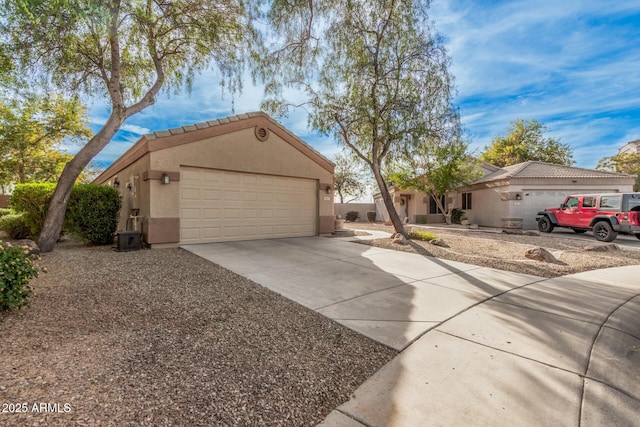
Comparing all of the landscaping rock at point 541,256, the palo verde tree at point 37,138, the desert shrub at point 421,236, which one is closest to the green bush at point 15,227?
the palo verde tree at point 37,138

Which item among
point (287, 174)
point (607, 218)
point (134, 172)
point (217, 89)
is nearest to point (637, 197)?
point (607, 218)

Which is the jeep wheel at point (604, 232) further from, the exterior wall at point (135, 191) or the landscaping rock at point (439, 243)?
the exterior wall at point (135, 191)

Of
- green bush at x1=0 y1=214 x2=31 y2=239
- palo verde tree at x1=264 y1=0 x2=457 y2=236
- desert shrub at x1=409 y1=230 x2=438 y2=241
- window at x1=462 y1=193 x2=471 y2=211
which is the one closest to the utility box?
green bush at x1=0 y1=214 x2=31 y2=239

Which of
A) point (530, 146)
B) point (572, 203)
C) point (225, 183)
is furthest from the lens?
point (530, 146)

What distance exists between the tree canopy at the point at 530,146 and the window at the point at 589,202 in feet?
57.2

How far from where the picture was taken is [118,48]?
7738 millimetres

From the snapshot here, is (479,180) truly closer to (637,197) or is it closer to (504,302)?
(637,197)

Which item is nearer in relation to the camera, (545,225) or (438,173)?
(545,225)

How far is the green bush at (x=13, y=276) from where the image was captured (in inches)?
117

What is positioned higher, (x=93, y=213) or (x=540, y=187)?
(x=540, y=187)

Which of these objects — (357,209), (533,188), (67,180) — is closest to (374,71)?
(67,180)

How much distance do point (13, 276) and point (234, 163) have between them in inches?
255

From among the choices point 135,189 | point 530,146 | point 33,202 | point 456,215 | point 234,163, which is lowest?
point 456,215

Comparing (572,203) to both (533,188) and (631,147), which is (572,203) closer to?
(533,188)
